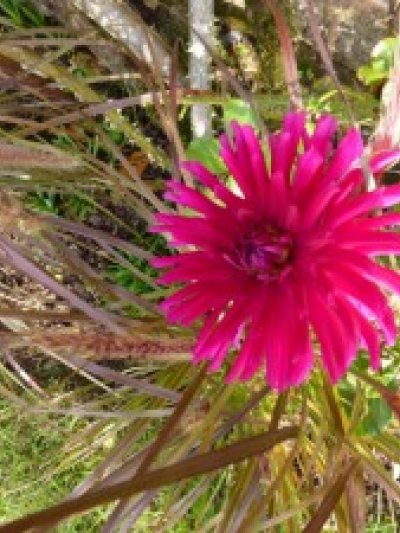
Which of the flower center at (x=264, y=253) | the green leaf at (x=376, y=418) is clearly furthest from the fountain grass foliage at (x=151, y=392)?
the flower center at (x=264, y=253)

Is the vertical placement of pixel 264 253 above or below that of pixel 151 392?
above

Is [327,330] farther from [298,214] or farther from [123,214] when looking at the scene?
[123,214]

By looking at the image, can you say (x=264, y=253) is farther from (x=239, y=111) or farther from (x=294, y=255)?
(x=239, y=111)

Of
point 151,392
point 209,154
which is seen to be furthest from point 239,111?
point 151,392

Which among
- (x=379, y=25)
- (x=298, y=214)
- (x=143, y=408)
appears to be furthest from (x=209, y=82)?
(x=298, y=214)

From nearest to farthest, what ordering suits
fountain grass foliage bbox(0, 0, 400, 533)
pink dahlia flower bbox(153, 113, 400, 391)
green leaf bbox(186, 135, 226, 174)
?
1. pink dahlia flower bbox(153, 113, 400, 391)
2. fountain grass foliage bbox(0, 0, 400, 533)
3. green leaf bbox(186, 135, 226, 174)

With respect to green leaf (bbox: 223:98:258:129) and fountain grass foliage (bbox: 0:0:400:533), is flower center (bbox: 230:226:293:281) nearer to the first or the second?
fountain grass foliage (bbox: 0:0:400:533)

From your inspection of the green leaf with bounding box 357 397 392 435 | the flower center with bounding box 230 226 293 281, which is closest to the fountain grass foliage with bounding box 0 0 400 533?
the green leaf with bounding box 357 397 392 435

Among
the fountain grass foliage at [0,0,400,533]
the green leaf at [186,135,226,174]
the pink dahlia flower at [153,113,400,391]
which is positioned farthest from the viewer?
the green leaf at [186,135,226,174]
